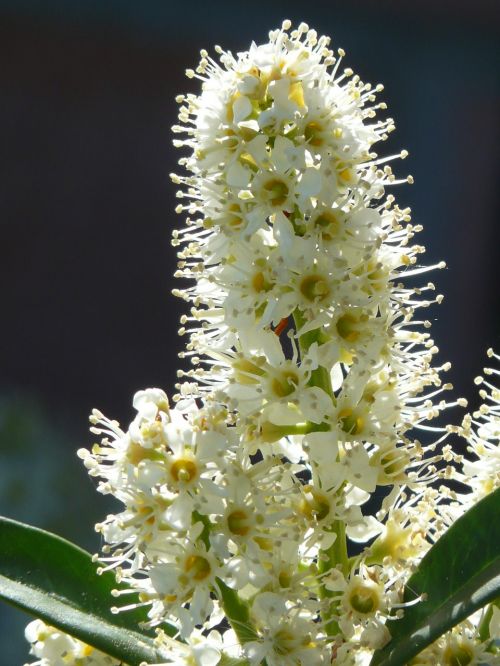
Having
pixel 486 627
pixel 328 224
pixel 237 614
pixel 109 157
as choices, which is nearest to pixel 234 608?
pixel 237 614

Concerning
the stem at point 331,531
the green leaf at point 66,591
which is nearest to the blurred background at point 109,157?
the green leaf at point 66,591

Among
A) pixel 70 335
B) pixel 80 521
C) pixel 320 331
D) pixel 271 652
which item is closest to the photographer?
pixel 271 652

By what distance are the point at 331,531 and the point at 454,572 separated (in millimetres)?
116

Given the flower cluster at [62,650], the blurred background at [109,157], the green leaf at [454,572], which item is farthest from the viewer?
the blurred background at [109,157]

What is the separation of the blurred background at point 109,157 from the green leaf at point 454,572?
278 cm

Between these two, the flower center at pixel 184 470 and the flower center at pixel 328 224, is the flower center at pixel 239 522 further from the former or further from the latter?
the flower center at pixel 328 224

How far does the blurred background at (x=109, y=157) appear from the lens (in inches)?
149

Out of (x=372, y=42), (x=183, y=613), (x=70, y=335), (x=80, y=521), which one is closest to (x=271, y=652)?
(x=183, y=613)

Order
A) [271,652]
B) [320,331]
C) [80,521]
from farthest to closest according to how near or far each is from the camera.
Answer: [80,521] → [320,331] → [271,652]

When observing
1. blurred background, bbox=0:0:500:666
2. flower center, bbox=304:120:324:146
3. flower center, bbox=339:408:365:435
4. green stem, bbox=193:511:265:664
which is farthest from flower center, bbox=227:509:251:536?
blurred background, bbox=0:0:500:666

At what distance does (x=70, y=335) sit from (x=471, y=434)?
2.82 meters

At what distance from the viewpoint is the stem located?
40.1 inches

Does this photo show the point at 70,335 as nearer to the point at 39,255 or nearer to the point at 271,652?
the point at 39,255

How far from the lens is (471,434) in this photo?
1.10m
